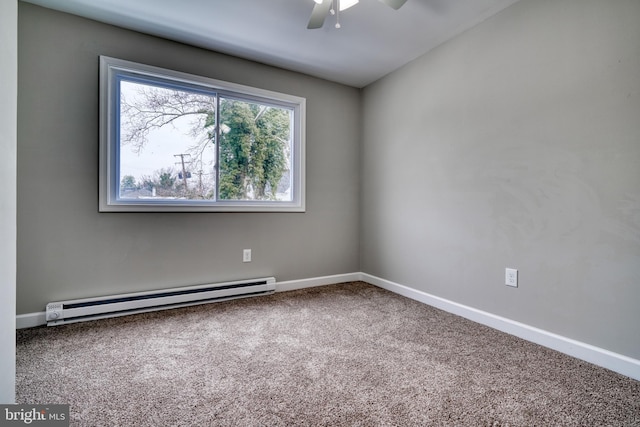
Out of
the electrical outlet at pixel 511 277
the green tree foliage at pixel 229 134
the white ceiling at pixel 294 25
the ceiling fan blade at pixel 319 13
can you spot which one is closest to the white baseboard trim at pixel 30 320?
the green tree foliage at pixel 229 134

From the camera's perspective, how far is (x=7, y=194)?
1021 mm

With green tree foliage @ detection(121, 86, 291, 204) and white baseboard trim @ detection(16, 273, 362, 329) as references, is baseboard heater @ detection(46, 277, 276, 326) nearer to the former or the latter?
white baseboard trim @ detection(16, 273, 362, 329)

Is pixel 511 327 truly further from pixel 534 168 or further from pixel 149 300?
pixel 149 300

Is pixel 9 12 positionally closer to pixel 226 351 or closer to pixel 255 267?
pixel 226 351

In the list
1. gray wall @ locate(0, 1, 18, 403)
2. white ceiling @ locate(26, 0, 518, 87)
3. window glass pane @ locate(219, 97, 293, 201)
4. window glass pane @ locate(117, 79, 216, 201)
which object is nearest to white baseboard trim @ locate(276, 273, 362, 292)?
window glass pane @ locate(219, 97, 293, 201)

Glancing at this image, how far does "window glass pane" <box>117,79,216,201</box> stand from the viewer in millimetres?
2512

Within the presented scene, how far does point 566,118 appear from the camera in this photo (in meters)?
1.87

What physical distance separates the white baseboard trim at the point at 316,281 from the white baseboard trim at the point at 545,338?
85 centimetres

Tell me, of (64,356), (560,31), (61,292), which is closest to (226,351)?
(64,356)

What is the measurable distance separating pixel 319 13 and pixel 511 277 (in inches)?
90.1

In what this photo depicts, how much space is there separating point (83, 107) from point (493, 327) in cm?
357

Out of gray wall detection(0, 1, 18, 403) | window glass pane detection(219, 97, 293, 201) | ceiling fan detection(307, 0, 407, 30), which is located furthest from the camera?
window glass pane detection(219, 97, 293, 201)

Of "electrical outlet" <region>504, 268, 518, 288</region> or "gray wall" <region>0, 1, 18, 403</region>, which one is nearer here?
"gray wall" <region>0, 1, 18, 403</region>

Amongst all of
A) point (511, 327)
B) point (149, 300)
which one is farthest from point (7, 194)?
point (511, 327)
